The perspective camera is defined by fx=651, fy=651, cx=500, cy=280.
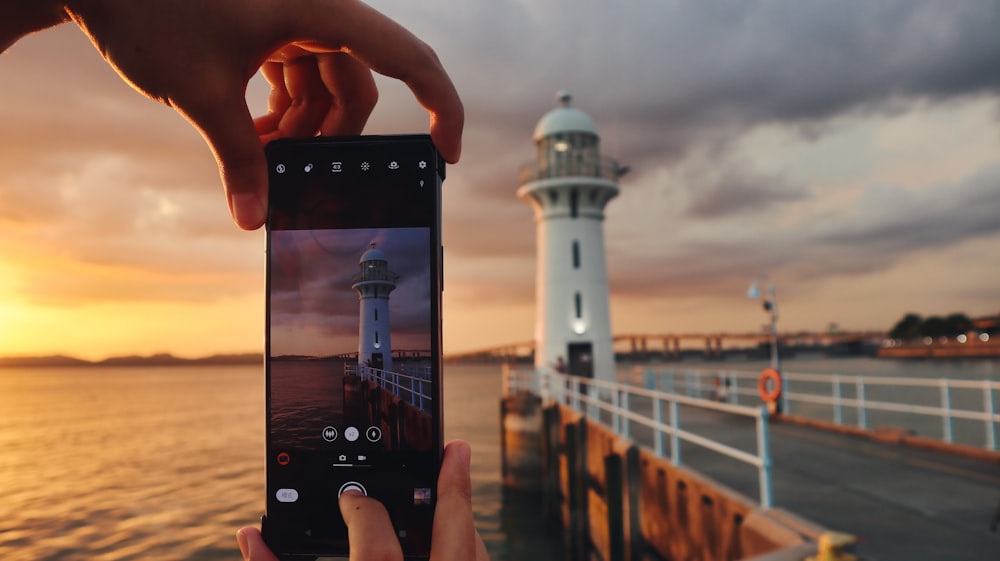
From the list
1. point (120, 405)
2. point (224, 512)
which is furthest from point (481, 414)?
point (120, 405)

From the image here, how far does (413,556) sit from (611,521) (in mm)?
11152

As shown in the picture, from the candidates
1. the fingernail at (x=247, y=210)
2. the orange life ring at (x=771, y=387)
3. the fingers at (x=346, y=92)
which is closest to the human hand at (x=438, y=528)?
the fingernail at (x=247, y=210)

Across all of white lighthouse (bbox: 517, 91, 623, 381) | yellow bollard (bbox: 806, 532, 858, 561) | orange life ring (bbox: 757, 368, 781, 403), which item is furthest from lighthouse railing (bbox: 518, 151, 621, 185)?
yellow bollard (bbox: 806, 532, 858, 561)

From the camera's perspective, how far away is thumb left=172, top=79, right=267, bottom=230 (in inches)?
41.9

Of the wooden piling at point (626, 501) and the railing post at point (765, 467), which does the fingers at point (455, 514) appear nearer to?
the wooden piling at point (626, 501)

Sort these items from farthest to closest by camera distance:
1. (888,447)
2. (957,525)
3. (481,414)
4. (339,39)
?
(481,414)
(888,447)
(957,525)
(339,39)

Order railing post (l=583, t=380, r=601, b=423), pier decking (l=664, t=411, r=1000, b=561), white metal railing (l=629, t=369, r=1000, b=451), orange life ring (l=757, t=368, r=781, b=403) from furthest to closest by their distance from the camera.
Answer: orange life ring (l=757, t=368, r=781, b=403), railing post (l=583, t=380, r=601, b=423), white metal railing (l=629, t=369, r=1000, b=451), pier decking (l=664, t=411, r=1000, b=561)

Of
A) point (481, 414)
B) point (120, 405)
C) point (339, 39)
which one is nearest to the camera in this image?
point (339, 39)

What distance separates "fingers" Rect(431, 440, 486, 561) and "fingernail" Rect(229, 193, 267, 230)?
1.95 ft

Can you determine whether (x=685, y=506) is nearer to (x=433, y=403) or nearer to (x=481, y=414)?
(x=433, y=403)

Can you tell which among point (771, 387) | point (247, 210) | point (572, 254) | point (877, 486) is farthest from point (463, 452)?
point (572, 254)

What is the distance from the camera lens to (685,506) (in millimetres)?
8039

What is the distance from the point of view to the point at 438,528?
1104 mm

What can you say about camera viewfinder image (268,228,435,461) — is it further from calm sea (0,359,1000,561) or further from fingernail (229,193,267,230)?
calm sea (0,359,1000,561)
